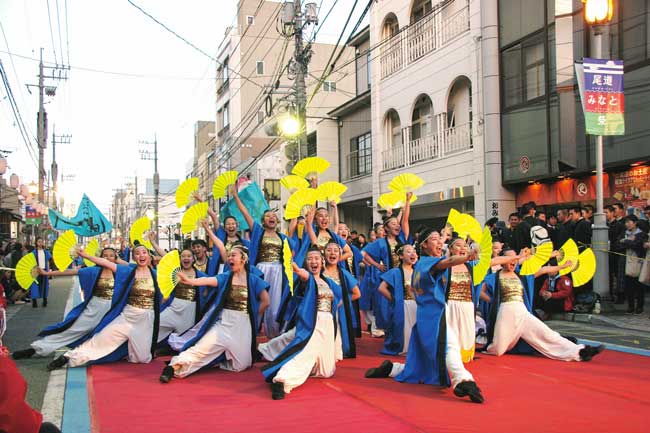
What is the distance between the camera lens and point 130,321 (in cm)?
773

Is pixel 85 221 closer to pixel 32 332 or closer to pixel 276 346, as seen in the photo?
pixel 32 332

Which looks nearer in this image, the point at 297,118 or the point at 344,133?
the point at 297,118

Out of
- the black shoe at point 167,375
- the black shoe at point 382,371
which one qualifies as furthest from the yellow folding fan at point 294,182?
the black shoe at point 167,375

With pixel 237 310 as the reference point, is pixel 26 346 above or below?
below

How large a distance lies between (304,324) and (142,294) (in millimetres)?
2344

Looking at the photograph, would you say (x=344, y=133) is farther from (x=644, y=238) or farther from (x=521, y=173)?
(x=644, y=238)

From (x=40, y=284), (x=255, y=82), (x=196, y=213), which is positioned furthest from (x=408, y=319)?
(x=255, y=82)

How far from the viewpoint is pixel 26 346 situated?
359 inches

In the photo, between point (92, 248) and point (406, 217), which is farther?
point (406, 217)

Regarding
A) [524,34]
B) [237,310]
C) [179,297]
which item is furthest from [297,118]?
[237,310]

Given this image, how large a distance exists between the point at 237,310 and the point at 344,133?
63.7 feet

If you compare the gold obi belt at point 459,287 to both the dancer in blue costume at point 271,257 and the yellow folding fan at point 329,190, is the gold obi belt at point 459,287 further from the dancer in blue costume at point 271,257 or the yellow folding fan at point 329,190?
the dancer in blue costume at point 271,257

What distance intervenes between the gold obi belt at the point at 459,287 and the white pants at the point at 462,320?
0.15 ft

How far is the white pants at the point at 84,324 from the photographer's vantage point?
8141mm
